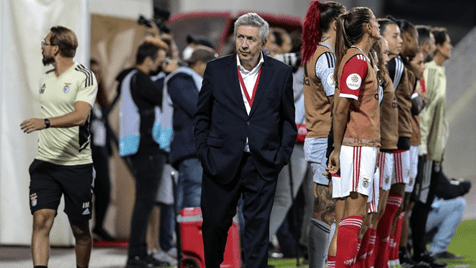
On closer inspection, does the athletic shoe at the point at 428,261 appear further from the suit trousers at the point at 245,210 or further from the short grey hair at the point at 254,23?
the short grey hair at the point at 254,23

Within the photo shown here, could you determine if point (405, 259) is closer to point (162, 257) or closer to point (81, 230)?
point (162, 257)

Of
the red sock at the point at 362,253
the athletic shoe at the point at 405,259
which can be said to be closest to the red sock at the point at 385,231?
the red sock at the point at 362,253

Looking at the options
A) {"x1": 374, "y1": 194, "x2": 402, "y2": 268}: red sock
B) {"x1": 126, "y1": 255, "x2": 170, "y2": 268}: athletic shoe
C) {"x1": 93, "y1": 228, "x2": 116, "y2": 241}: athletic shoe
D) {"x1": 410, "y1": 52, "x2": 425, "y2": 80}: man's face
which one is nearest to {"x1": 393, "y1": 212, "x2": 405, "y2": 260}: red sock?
{"x1": 374, "y1": 194, "x2": 402, "y2": 268}: red sock

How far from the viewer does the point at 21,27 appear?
904cm

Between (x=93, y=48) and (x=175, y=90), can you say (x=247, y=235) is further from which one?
(x=93, y=48)

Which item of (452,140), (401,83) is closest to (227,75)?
(401,83)

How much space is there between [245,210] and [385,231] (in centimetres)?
194

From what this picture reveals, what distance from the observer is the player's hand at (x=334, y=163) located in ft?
20.1

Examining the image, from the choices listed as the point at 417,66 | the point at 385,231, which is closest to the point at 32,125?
the point at 385,231

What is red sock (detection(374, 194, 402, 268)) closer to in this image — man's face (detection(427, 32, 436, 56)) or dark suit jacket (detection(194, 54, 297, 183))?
dark suit jacket (detection(194, 54, 297, 183))

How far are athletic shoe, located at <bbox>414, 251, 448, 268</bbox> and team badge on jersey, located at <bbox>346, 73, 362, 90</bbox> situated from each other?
3.28m

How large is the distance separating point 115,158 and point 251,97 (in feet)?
15.9

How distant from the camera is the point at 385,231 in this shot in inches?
293

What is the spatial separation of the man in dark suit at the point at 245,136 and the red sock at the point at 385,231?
5.92ft
